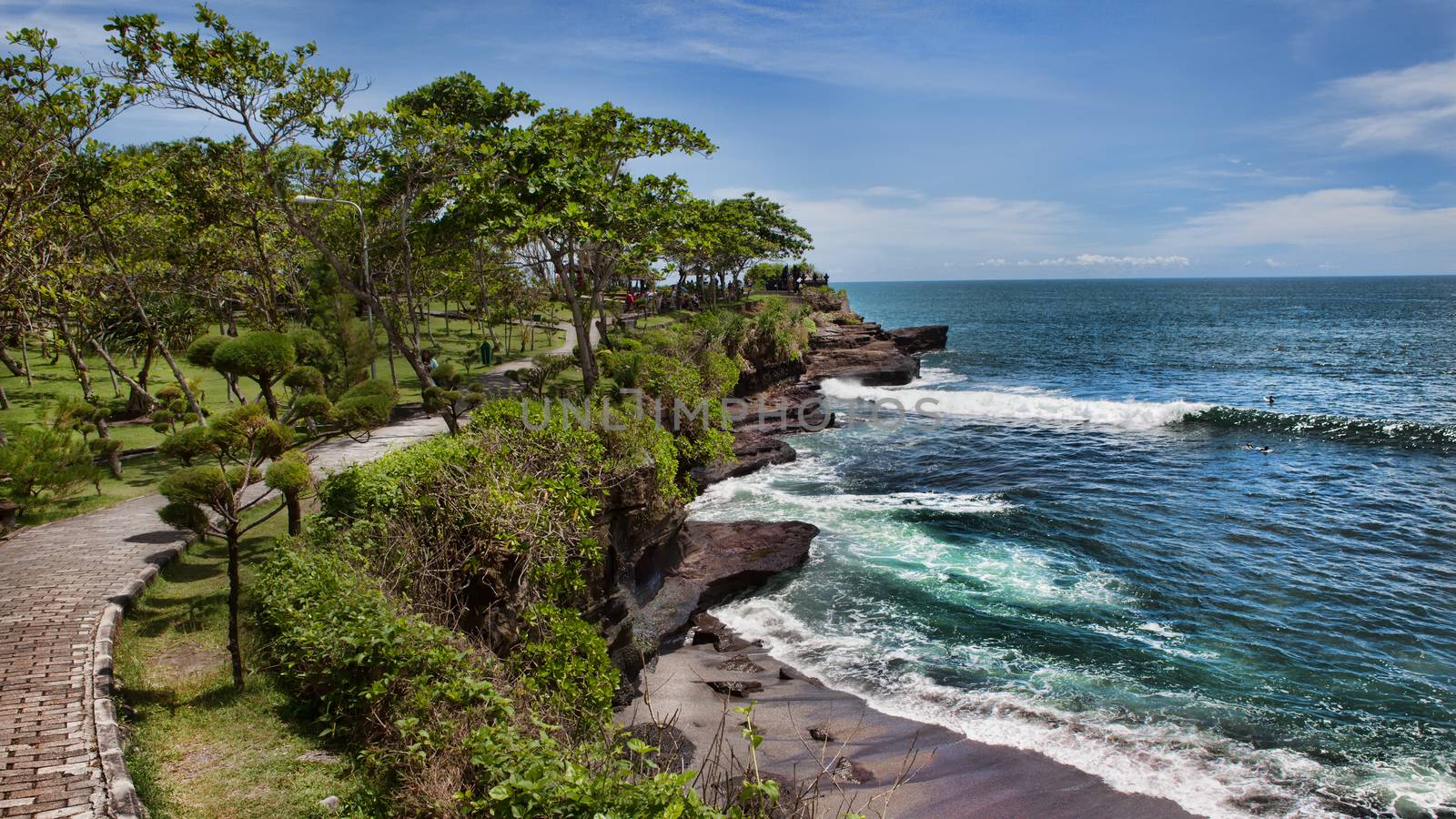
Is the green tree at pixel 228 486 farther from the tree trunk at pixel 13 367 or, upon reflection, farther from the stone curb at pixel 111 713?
the tree trunk at pixel 13 367

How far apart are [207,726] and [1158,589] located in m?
18.4

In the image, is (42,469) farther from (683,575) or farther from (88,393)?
(683,575)

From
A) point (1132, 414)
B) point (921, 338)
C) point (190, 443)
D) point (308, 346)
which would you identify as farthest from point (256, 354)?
point (921, 338)

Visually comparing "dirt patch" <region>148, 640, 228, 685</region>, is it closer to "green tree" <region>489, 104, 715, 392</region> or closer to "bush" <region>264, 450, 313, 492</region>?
"bush" <region>264, 450, 313, 492</region>

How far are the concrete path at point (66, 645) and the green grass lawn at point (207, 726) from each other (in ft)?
1.17

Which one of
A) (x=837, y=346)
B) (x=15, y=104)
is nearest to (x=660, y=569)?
(x=15, y=104)

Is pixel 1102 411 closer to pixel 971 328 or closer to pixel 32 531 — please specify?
pixel 32 531

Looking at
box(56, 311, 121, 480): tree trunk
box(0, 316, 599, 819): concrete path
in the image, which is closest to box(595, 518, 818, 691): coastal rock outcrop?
box(0, 316, 599, 819): concrete path

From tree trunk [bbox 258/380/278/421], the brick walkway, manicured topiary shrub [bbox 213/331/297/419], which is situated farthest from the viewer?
tree trunk [bbox 258/380/278/421]

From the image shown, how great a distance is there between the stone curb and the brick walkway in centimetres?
5

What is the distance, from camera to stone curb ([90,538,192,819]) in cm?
650

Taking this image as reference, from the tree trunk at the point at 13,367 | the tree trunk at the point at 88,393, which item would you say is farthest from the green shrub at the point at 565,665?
the tree trunk at the point at 13,367

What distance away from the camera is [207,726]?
8.40 meters

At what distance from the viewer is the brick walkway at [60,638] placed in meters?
6.69
